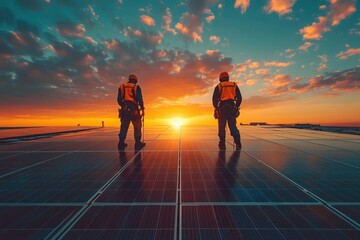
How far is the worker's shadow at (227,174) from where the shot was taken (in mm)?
3187

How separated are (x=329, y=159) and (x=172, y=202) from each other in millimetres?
5568

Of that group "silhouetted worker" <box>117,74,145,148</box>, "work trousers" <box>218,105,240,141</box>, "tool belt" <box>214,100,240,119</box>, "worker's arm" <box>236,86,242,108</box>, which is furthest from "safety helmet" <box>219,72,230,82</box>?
"silhouetted worker" <box>117,74,145,148</box>

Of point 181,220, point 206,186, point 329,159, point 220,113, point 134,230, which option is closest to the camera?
point 134,230

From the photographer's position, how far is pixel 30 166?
16.2ft

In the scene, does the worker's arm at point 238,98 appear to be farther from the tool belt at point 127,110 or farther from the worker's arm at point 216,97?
the tool belt at point 127,110

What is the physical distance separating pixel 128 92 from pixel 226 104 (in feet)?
14.6

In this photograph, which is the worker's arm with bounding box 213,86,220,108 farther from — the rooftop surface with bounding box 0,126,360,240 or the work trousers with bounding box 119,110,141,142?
the work trousers with bounding box 119,110,141,142

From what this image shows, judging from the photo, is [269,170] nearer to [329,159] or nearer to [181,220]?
[329,159]

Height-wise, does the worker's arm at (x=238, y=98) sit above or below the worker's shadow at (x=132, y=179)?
above

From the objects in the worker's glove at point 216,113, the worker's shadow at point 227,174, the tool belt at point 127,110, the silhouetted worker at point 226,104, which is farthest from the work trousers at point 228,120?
the tool belt at point 127,110

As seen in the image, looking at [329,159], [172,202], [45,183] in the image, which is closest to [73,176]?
[45,183]

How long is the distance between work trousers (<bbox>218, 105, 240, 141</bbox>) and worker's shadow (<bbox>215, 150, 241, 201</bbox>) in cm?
168

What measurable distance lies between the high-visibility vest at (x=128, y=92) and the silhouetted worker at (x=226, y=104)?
12.2 ft

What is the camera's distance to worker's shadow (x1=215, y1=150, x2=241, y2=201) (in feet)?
10.5
